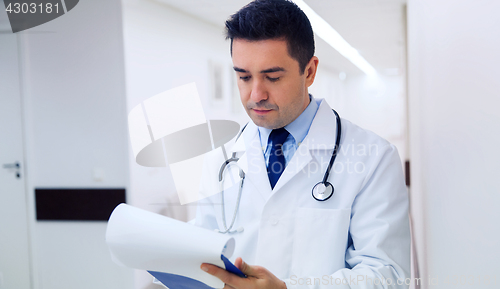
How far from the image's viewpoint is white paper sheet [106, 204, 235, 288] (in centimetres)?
64

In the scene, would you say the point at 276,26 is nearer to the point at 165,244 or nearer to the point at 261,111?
the point at 261,111

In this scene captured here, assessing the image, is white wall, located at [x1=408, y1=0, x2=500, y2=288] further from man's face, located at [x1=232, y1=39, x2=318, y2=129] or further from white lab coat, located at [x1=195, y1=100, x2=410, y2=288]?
man's face, located at [x1=232, y1=39, x2=318, y2=129]

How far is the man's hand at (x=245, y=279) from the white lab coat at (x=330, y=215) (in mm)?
130

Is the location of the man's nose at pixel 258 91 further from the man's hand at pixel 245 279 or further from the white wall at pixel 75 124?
the white wall at pixel 75 124

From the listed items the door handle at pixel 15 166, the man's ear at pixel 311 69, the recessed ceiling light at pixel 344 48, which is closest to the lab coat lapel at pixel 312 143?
the man's ear at pixel 311 69

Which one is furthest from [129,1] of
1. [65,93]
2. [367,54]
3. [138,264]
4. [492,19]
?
[492,19]

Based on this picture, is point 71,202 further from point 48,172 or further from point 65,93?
point 65,93

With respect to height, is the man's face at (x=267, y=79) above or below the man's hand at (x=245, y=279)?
above

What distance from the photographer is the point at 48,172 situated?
2.46m

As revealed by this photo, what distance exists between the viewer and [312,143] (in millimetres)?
1003

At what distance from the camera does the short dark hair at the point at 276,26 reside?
91cm

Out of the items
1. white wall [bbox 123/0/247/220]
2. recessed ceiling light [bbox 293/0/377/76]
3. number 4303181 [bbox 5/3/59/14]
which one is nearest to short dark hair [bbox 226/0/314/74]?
white wall [bbox 123/0/247/220]

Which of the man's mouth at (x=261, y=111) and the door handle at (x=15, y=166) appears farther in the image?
the door handle at (x=15, y=166)

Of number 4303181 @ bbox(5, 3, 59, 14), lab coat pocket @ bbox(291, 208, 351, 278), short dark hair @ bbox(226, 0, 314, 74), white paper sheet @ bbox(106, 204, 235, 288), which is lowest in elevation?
lab coat pocket @ bbox(291, 208, 351, 278)
